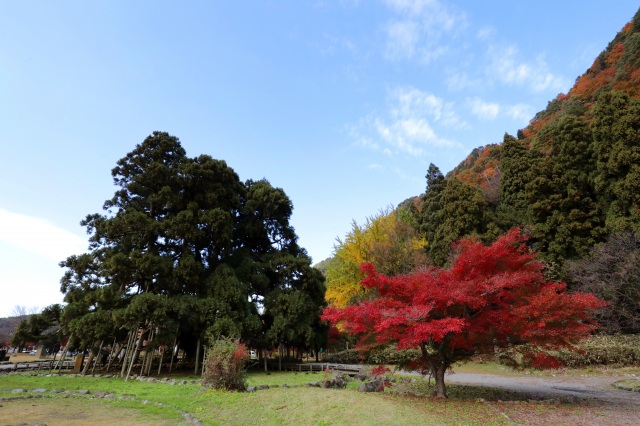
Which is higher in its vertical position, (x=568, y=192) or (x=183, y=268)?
(x=568, y=192)

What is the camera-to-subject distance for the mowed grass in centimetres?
665

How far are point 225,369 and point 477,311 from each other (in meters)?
7.61

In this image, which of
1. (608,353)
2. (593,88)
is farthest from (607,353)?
(593,88)

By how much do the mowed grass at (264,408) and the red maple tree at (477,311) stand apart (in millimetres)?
1489

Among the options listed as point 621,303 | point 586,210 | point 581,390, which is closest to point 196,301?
point 581,390

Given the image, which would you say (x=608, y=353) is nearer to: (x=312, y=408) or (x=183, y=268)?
(x=312, y=408)

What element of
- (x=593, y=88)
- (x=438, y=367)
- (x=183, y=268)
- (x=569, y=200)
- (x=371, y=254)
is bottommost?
(x=438, y=367)

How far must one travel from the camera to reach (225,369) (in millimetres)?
10492

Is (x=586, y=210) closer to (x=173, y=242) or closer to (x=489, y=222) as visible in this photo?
(x=489, y=222)

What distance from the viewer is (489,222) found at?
2327cm

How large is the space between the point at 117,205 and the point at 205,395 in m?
14.5

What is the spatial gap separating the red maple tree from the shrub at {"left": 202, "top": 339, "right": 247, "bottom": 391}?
3494 mm

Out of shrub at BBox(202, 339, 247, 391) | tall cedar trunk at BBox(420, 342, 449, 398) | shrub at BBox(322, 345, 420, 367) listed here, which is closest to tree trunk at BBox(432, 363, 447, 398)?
tall cedar trunk at BBox(420, 342, 449, 398)

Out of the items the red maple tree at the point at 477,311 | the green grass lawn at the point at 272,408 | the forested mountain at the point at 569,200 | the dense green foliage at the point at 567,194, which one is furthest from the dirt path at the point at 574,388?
the dense green foliage at the point at 567,194
